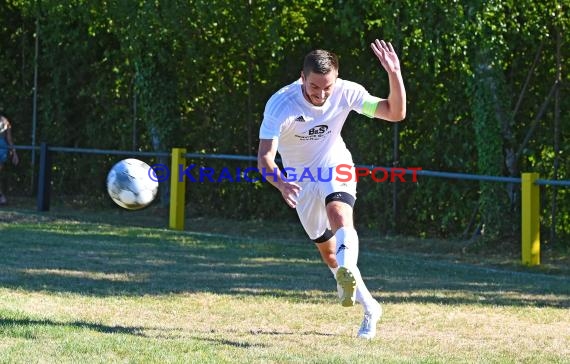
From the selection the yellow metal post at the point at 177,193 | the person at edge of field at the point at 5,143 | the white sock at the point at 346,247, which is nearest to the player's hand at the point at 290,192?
the white sock at the point at 346,247

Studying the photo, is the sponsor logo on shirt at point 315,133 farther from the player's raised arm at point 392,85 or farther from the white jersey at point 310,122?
the player's raised arm at point 392,85

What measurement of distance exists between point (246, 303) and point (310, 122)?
7.15 feet

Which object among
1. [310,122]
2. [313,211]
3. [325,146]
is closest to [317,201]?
[313,211]

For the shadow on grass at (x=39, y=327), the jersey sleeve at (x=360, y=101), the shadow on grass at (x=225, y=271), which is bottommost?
the shadow on grass at (x=39, y=327)

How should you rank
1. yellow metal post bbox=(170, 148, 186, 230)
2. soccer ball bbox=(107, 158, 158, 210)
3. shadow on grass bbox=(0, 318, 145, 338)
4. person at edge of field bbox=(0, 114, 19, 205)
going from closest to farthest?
shadow on grass bbox=(0, 318, 145, 338)
soccer ball bbox=(107, 158, 158, 210)
yellow metal post bbox=(170, 148, 186, 230)
person at edge of field bbox=(0, 114, 19, 205)

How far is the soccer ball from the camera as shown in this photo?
11938mm

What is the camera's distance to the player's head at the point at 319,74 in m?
7.95

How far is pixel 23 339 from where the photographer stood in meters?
7.81

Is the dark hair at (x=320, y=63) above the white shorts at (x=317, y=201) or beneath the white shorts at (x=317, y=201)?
above

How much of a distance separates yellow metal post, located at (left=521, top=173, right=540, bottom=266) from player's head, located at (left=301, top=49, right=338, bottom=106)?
5465mm

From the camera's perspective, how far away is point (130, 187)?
11938mm

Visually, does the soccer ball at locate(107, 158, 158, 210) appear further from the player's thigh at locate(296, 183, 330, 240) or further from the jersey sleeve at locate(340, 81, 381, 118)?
the jersey sleeve at locate(340, 81, 381, 118)

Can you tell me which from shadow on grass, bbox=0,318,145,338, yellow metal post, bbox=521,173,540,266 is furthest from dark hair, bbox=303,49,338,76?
yellow metal post, bbox=521,173,540,266

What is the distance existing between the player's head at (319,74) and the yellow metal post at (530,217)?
546cm
